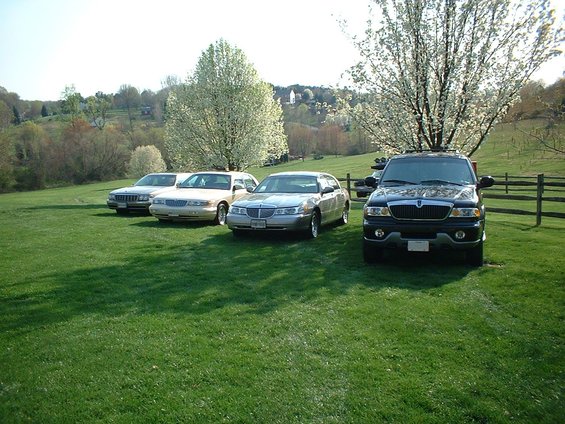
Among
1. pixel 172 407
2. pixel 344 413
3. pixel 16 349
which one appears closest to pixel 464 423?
pixel 344 413

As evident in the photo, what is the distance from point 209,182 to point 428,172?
774cm

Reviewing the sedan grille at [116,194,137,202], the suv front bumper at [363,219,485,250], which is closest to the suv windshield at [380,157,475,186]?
the suv front bumper at [363,219,485,250]

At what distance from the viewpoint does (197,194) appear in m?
13.6

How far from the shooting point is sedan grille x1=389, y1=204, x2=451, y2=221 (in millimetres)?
7613

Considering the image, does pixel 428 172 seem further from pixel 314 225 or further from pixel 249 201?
pixel 249 201

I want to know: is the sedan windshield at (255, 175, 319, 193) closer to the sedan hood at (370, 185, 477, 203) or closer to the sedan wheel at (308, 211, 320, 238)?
the sedan wheel at (308, 211, 320, 238)

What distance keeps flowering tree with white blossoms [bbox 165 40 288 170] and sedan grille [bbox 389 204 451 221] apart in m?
19.9

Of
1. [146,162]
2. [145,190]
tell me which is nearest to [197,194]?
[145,190]

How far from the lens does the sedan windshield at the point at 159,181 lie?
56.1 feet

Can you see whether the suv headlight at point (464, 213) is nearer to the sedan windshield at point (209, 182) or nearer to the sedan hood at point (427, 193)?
the sedan hood at point (427, 193)

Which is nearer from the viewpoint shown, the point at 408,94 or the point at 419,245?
the point at 419,245

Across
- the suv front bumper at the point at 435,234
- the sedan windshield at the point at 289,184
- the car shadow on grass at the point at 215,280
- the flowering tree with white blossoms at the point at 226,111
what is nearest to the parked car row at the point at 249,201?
the sedan windshield at the point at 289,184

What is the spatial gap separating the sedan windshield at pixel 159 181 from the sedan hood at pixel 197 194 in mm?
2989

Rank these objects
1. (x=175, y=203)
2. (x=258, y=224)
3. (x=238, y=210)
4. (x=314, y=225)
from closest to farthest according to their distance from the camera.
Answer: (x=258, y=224), (x=238, y=210), (x=314, y=225), (x=175, y=203)
